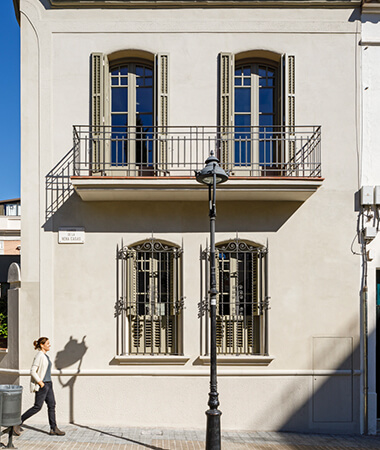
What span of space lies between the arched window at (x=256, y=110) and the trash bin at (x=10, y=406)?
5.65 meters

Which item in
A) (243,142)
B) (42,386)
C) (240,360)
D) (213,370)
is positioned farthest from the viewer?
(243,142)

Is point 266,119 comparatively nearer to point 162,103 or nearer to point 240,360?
point 162,103

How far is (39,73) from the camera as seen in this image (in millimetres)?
9289

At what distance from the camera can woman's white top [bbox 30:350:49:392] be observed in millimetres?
8047

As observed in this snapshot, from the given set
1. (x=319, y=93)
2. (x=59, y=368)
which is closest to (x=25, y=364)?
(x=59, y=368)

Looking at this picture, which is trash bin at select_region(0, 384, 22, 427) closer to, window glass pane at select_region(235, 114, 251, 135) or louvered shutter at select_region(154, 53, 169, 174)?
louvered shutter at select_region(154, 53, 169, 174)

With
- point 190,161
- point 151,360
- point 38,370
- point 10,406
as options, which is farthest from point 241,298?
point 10,406

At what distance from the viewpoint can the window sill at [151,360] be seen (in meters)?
8.96

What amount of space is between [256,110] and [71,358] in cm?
622

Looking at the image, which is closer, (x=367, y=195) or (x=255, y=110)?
(x=367, y=195)

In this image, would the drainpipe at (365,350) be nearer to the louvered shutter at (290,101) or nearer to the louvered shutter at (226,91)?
the louvered shutter at (290,101)

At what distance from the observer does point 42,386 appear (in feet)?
26.5

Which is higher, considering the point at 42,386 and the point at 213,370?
the point at 213,370

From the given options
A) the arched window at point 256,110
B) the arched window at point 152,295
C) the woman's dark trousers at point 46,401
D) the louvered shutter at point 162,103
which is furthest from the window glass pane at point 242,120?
the woman's dark trousers at point 46,401
